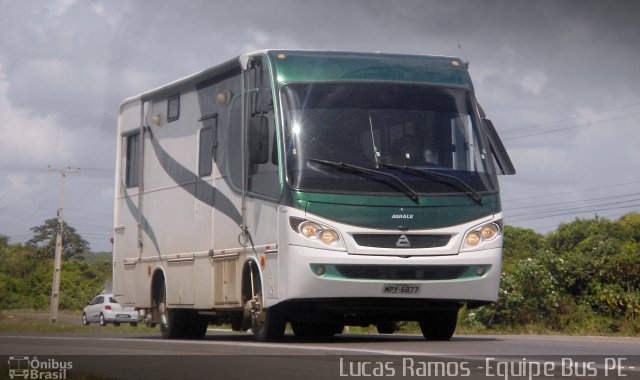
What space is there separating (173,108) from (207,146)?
5.78 feet

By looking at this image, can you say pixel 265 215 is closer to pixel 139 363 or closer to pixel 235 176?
pixel 235 176

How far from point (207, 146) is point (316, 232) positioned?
3.71 m

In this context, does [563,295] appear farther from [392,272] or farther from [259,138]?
[259,138]

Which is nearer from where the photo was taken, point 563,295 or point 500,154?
point 500,154

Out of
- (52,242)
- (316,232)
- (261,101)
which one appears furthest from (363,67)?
(52,242)

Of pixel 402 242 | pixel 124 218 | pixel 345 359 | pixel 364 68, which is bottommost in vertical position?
pixel 345 359

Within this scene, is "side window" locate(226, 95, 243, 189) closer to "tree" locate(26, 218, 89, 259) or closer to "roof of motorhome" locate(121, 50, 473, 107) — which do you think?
"roof of motorhome" locate(121, 50, 473, 107)

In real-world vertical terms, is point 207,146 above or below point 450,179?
above

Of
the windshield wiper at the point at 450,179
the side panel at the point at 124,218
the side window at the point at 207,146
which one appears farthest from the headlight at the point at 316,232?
the side panel at the point at 124,218

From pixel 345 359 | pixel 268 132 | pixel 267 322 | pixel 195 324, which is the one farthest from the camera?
pixel 195 324

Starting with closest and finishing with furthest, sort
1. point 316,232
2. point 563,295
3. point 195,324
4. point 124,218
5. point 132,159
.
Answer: point 316,232
point 195,324
point 132,159
point 124,218
point 563,295

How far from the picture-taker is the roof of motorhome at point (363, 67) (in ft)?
A: 49.4

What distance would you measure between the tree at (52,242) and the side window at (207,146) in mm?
77010

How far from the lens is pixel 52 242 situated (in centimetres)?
10225
